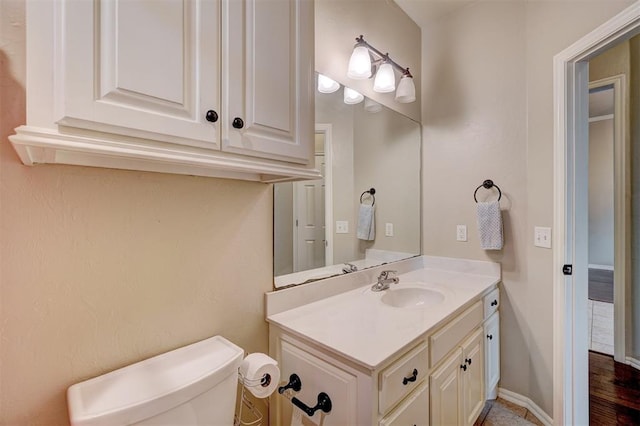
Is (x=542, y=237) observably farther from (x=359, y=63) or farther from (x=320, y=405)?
(x=320, y=405)

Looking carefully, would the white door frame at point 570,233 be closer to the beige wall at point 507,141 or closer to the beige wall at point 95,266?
the beige wall at point 507,141

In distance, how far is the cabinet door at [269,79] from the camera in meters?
0.83

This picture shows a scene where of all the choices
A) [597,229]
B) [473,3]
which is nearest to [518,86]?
[473,3]

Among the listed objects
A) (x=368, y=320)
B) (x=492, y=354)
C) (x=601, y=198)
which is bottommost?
(x=492, y=354)

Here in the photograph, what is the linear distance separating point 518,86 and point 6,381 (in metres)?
2.60

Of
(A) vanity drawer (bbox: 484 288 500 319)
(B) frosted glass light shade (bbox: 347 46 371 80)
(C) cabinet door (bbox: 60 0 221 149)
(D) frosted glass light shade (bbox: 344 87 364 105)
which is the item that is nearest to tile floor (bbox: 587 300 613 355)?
(A) vanity drawer (bbox: 484 288 500 319)

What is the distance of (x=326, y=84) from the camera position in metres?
1.58

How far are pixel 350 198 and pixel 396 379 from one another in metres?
1.01

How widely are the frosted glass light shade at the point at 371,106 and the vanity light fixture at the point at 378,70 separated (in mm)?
74

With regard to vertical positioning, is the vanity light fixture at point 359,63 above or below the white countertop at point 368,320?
above

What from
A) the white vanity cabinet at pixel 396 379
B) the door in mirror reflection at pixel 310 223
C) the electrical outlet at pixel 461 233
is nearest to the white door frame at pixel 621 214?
the electrical outlet at pixel 461 233

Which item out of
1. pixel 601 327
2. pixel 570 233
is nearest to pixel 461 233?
pixel 570 233

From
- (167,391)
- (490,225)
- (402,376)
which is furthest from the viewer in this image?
(490,225)

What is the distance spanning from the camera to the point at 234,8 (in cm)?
83
